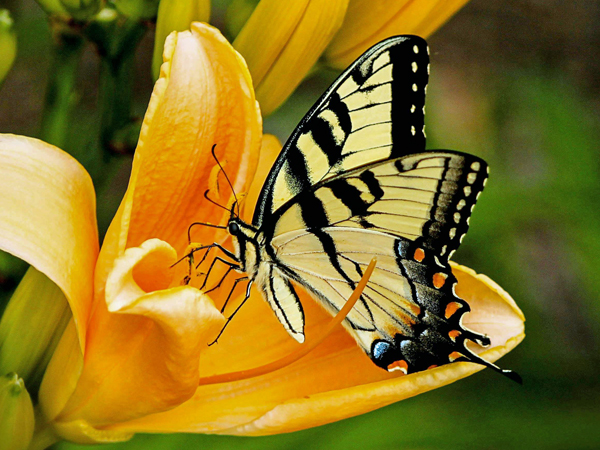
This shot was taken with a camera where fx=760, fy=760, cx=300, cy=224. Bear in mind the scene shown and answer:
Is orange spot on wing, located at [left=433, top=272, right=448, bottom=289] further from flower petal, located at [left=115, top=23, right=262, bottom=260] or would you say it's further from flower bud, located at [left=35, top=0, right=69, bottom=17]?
flower bud, located at [left=35, top=0, right=69, bottom=17]

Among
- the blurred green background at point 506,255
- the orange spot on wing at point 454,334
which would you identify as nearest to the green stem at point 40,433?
the blurred green background at point 506,255

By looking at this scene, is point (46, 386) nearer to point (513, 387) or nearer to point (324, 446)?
point (324, 446)

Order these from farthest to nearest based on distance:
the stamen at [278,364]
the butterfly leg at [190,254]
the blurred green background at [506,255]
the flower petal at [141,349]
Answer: the blurred green background at [506,255] < the butterfly leg at [190,254] < the stamen at [278,364] < the flower petal at [141,349]

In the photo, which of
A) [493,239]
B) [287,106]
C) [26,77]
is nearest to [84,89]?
[26,77]

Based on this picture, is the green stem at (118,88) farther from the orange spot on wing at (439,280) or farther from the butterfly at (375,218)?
the orange spot on wing at (439,280)

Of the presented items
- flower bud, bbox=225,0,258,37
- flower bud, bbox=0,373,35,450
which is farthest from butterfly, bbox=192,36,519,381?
flower bud, bbox=0,373,35,450

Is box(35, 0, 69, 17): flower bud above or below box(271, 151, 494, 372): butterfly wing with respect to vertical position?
above

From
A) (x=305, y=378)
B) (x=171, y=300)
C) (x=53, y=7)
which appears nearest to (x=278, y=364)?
(x=305, y=378)
